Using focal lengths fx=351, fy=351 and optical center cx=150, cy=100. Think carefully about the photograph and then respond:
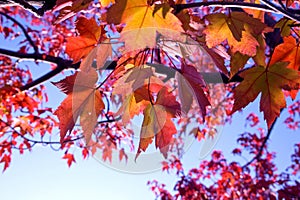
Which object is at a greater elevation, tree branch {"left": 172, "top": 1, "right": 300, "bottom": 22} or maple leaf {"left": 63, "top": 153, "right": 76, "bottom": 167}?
maple leaf {"left": 63, "top": 153, "right": 76, "bottom": 167}

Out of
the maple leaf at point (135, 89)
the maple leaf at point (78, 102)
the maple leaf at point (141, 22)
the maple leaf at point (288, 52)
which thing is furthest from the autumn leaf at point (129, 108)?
the maple leaf at point (288, 52)

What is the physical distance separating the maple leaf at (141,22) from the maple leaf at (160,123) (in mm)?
198

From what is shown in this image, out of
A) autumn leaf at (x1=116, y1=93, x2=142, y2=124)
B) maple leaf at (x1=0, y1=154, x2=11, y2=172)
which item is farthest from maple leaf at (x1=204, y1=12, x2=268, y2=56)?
maple leaf at (x1=0, y1=154, x2=11, y2=172)

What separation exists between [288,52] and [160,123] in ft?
1.79

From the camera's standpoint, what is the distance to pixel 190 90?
105cm

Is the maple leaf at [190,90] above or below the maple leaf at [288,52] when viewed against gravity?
below

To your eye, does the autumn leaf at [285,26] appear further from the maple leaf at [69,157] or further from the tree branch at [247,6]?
the maple leaf at [69,157]

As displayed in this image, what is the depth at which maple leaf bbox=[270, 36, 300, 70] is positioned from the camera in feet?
4.08

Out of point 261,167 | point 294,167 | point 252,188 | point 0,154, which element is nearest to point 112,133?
Answer: point 0,154

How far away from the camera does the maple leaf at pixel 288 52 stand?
1243mm

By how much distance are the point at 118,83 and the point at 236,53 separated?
1.39ft

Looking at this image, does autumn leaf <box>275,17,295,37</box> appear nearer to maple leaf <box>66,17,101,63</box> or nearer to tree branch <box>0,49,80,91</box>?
maple leaf <box>66,17,101,63</box>

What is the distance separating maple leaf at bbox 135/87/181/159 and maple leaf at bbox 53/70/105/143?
163 millimetres

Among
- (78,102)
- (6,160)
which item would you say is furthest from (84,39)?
(6,160)
